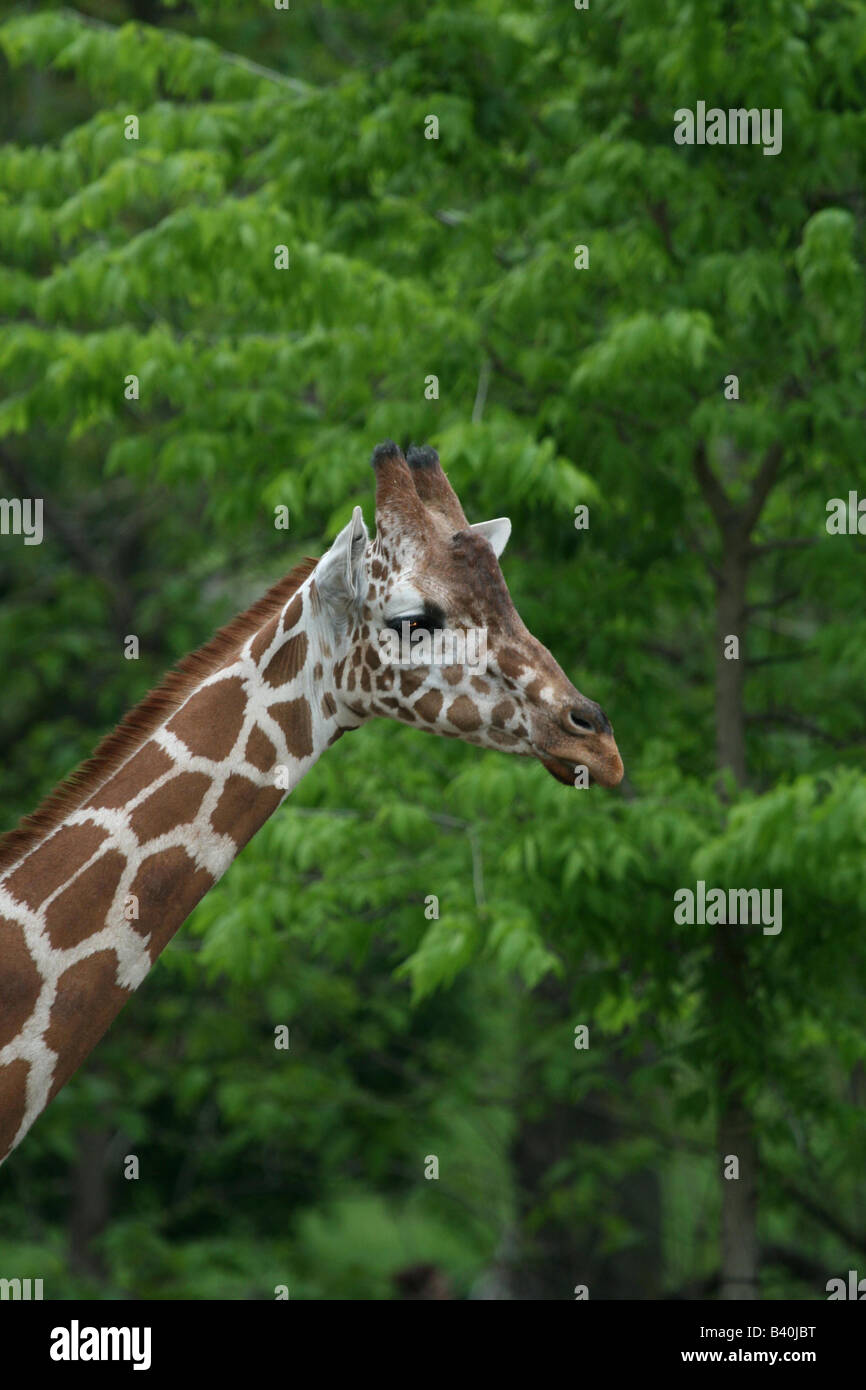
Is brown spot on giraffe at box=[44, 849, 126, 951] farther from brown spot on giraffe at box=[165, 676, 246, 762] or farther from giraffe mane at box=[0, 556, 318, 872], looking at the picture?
brown spot on giraffe at box=[165, 676, 246, 762]

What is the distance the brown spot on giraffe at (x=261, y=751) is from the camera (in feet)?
13.7

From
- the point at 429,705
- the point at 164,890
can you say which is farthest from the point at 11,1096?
the point at 429,705

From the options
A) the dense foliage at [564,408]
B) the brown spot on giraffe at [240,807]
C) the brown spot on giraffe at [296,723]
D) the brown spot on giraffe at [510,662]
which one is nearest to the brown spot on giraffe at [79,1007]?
the brown spot on giraffe at [240,807]

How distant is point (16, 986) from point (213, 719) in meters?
0.85

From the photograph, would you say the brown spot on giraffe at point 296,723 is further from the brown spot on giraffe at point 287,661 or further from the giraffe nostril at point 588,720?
the giraffe nostril at point 588,720

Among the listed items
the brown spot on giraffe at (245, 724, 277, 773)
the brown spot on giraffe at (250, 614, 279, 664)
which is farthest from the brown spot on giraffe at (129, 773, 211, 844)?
the brown spot on giraffe at (250, 614, 279, 664)

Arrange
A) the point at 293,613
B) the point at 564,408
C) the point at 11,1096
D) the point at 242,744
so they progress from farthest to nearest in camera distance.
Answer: the point at 564,408
the point at 293,613
the point at 242,744
the point at 11,1096

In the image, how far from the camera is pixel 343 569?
405cm

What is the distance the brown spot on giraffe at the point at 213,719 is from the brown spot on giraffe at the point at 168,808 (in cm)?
9

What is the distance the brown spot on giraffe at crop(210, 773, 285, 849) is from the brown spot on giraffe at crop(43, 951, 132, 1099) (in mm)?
437

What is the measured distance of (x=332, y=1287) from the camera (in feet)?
46.1

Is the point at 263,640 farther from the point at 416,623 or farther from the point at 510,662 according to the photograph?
the point at 510,662
